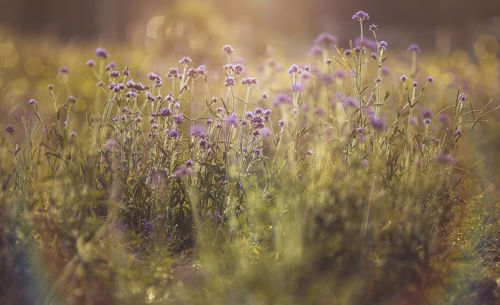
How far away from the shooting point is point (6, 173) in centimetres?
198

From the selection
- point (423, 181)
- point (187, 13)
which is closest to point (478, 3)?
point (187, 13)

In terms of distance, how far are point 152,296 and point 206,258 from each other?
0.29 metres

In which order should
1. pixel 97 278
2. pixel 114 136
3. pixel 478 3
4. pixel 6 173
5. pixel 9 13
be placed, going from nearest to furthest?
1. pixel 97 278
2. pixel 6 173
3. pixel 114 136
4. pixel 9 13
5. pixel 478 3

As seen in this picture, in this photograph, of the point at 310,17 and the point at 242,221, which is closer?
the point at 242,221

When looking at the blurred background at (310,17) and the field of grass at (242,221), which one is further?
the blurred background at (310,17)

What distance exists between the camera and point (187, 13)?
1027 cm

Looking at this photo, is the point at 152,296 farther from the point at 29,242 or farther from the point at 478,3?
the point at 478,3

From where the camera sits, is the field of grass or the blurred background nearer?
the field of grass

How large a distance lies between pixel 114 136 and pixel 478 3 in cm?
1943

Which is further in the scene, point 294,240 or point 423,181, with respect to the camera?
point 423,181

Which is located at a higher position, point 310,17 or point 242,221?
point 310,17

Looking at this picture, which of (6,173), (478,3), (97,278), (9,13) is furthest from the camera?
(478,3)

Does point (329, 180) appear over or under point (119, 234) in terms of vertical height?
over

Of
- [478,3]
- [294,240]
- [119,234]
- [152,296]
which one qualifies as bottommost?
[152,296]
